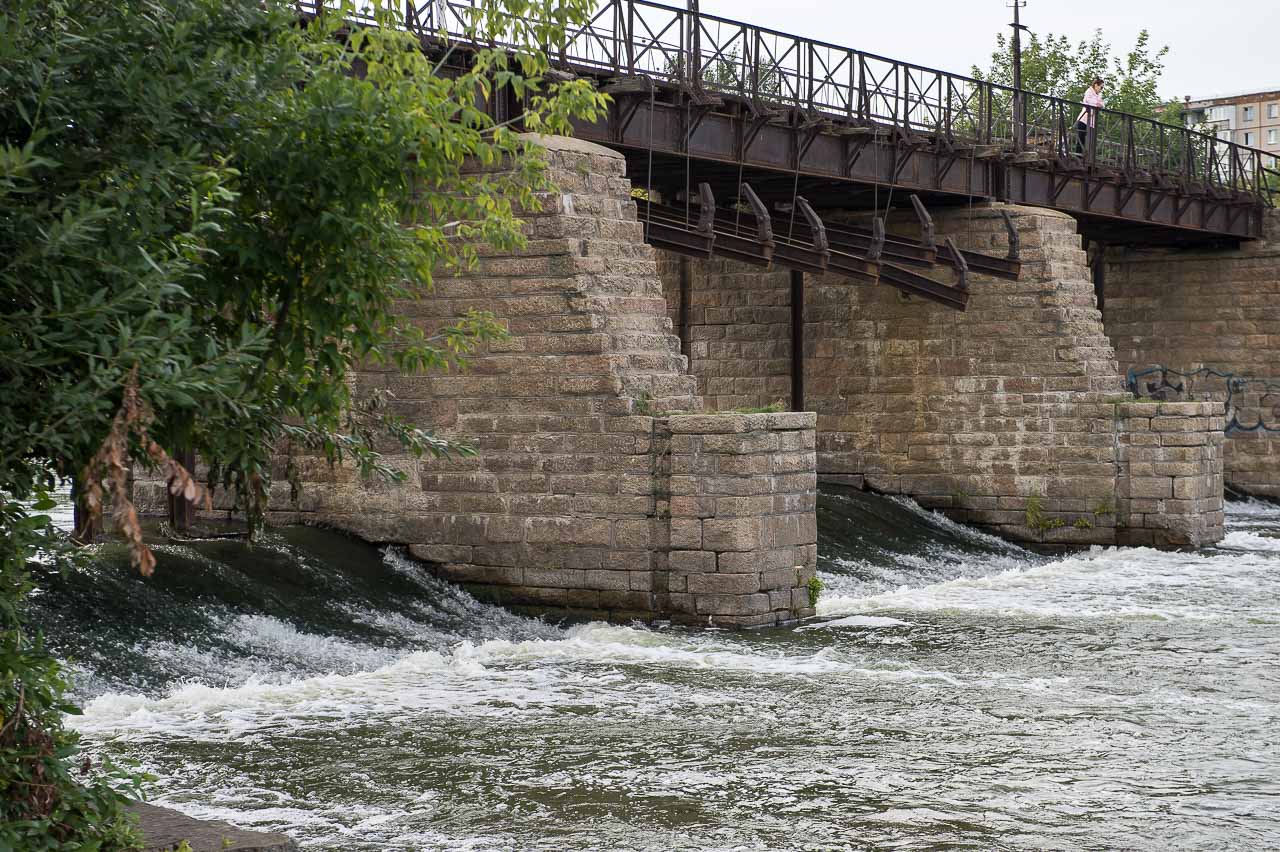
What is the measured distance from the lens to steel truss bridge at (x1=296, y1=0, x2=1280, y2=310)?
18625 mm

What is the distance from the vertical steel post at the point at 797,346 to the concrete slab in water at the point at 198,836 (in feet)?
63.7

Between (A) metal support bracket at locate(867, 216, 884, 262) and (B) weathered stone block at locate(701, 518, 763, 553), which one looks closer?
(B) weathered stone block at locate(701, 518, 763, 553)

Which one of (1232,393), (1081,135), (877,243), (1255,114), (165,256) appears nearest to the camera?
(165,256)

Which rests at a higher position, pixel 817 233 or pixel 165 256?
pixel 817 233

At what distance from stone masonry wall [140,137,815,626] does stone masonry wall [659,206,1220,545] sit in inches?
347

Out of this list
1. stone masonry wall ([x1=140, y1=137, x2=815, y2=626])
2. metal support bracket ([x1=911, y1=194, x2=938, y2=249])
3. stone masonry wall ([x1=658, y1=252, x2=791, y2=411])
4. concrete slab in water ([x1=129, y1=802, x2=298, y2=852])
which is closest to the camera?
concrete slab in water ([x1=129, y1=802, x2=298, y2=852])

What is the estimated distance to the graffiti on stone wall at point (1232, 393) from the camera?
31.6 metres

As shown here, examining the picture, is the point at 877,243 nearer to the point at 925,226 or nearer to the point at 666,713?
the point at 925,226

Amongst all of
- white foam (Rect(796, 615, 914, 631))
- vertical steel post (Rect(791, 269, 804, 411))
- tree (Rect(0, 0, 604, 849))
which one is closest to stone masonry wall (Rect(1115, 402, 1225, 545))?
vertical steel post (Rect(791, 269, 804, 411))

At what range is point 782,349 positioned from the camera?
24.9 m

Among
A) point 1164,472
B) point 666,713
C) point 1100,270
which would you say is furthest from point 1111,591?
point 1100,270

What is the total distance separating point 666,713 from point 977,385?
14.1 metres

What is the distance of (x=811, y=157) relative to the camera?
2150 centimetres

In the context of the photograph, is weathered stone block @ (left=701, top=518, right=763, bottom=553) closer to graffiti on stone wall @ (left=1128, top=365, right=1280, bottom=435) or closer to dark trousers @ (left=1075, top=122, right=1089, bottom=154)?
dark trousers @ (left=1075, top=122, right=1089, bottom=154)
